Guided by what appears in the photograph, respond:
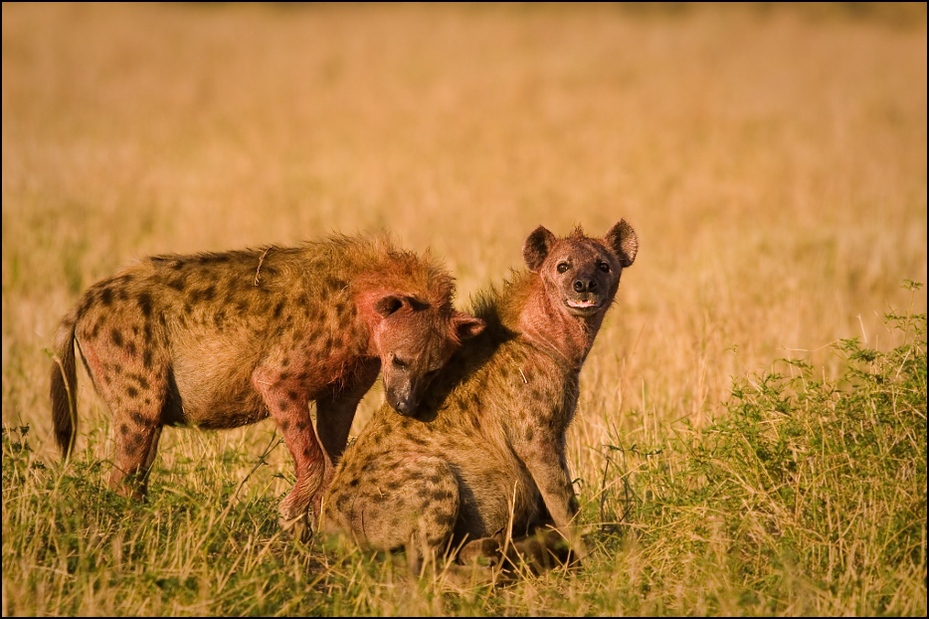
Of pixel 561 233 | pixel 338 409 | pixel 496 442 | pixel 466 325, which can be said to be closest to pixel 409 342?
pixel 466 325

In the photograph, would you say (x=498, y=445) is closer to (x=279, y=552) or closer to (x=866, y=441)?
(x=279, y=552)

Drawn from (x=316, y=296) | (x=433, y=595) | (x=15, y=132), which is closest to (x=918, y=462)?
(x=433, y=595)

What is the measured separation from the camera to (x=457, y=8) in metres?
34.4

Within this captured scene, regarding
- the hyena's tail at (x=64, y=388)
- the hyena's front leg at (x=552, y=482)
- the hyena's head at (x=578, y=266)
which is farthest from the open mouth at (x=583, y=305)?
the hyena's tail at (x=64, y=388)

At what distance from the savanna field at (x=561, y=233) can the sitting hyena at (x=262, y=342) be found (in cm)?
29

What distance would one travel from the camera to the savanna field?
17.4 ft

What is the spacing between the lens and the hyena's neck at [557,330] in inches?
238

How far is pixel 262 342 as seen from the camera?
5.79 metres

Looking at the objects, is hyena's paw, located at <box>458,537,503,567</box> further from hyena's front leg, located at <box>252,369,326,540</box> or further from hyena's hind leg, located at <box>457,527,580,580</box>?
hyena's front leg, located at <box>252,369,326,540</box>

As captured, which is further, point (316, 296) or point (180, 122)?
point (180, 122)

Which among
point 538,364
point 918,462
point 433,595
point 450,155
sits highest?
point 450,155

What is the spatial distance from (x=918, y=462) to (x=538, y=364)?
5.91ft

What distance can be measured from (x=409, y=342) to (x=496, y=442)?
676 mm

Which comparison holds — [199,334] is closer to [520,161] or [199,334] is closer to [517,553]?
[517,553]
